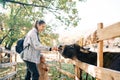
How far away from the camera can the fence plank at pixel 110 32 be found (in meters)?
2.92

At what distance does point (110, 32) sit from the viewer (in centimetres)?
319

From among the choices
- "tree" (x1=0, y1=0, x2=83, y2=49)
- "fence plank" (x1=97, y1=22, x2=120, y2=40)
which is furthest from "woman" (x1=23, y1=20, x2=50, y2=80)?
"tree" (x1=0, y1=0, x2=83, y2=49)

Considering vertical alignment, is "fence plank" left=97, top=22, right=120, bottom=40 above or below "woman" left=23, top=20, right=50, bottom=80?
above

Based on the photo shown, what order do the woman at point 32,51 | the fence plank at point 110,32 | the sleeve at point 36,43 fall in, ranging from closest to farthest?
the fence plank at point 110,32
the sleeve at point 36,43
the woman at point 32,51

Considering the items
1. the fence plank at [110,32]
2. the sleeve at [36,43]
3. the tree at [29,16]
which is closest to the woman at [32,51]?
the sleeve at [36,43]

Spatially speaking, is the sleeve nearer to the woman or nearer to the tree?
the woman

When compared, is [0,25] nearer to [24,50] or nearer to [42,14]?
[42,14]

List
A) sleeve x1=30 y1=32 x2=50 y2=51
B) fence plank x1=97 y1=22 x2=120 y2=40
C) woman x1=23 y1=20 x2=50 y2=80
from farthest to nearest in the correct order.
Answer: woman x1=23 y1=20 x2=50 y2=80
sleeve x1=30 y1=32 x2=50 y2=51
fence plank x1=97 y1=22 x2=120 y2=40

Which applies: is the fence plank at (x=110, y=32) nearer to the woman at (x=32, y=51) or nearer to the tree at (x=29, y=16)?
the woman at (x=32, y=51)

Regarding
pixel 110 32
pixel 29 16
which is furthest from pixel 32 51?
pixel 29 16

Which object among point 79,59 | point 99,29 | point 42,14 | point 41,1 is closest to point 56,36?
point 42,14

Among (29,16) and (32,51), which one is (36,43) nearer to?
(32,51)

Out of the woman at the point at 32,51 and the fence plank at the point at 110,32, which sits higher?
the fence plank at the point at 110,32

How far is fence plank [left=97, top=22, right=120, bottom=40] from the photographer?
115 inches
